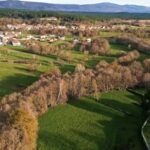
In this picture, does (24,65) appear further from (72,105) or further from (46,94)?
(46,94)

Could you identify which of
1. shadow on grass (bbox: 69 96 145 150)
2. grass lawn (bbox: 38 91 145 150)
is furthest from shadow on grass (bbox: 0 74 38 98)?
shadow on grass (bbox: 69 96 145 150)

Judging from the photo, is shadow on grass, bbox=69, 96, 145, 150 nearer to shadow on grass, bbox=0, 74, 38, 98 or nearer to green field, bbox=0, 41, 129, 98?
shadow on grass, bbox=0, 74, 38, 98

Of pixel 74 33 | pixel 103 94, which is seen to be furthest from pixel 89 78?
pixel 74 33

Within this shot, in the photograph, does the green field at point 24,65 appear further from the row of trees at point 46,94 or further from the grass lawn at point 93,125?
Result: the grass lawn at point 93,125

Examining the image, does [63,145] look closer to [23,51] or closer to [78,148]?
[78,148]

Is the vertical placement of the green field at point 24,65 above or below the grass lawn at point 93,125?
below

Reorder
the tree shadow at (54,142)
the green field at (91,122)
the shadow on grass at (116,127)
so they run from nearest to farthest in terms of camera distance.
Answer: the tree shadow at (54,142) < the green field at (91,122) < the shadow on grass at (116,127)

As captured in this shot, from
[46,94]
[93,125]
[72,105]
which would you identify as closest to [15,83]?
[72,105]

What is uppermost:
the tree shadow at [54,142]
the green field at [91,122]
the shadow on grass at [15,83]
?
the tree shadow at [54,142]

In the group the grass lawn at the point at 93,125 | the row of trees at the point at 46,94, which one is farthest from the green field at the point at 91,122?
the row of trees at the point at 46,94
